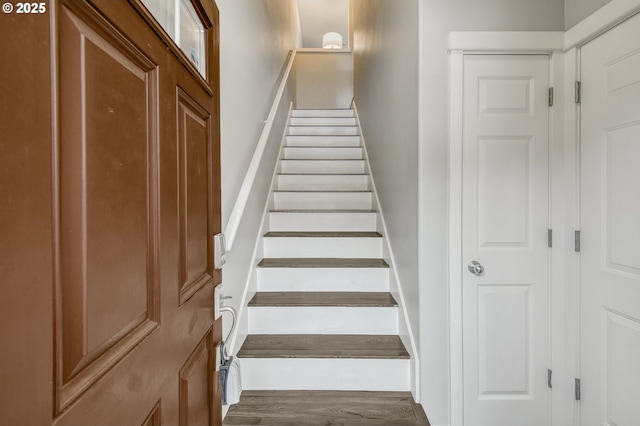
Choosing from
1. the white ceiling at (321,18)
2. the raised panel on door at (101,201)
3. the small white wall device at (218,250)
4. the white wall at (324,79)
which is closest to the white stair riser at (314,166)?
the small white wall device at (218,250)

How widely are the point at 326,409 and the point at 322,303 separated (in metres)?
0.55

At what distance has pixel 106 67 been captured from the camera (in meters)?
0.50

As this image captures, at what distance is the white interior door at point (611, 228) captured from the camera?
124 centimetres

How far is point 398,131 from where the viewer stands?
198cm

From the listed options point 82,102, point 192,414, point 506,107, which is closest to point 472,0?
point 506,107

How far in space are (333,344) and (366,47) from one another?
3.12 meters

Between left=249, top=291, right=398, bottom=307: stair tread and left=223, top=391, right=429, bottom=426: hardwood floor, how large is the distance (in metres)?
0.46

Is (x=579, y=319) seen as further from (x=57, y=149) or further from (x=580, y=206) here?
(x=57, y=149)

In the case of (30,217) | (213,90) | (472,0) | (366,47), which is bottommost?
(30,217)

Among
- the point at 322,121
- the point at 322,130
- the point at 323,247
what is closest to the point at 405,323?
the point at 323,247

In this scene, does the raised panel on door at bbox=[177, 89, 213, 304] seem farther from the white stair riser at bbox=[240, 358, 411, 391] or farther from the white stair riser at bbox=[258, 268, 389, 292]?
the white stair riser at bbox=[258, 268, 389, 292]

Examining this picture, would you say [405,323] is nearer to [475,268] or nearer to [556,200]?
[475,268]

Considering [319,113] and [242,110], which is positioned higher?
[319,113]

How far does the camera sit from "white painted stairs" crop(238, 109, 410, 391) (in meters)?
1.67
